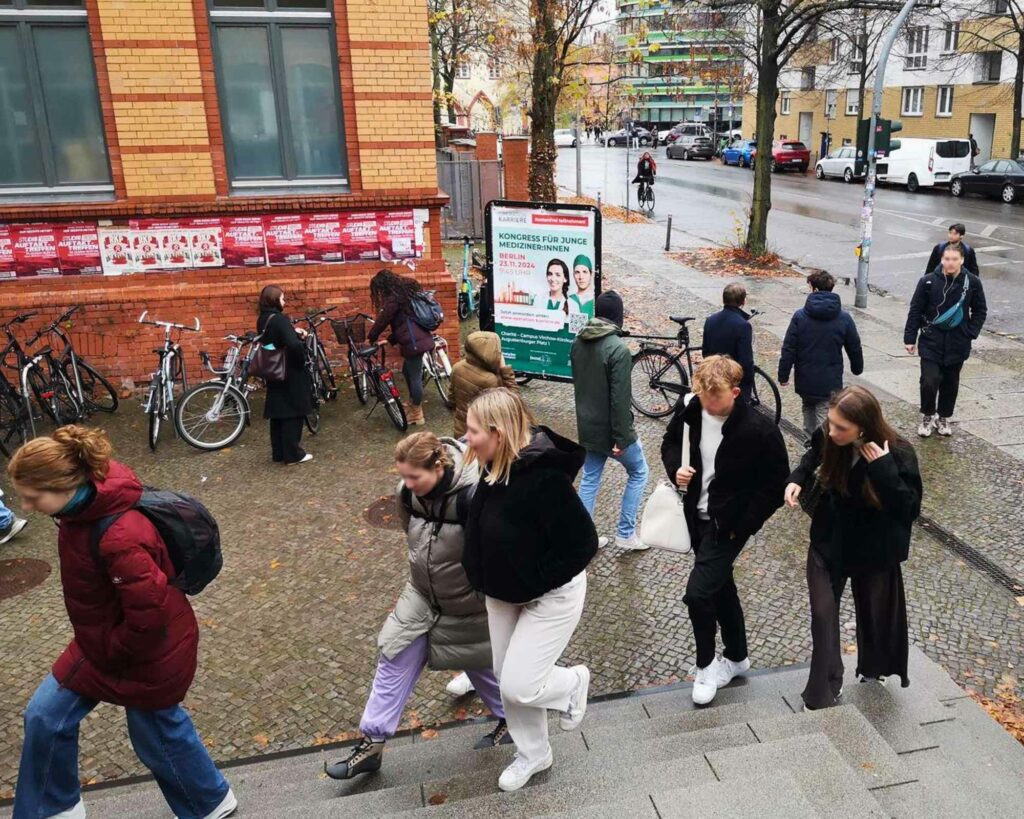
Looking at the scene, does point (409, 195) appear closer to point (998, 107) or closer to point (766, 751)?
point (766, 751)

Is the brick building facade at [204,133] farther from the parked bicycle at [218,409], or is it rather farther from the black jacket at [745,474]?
the black jacket at [745,474]

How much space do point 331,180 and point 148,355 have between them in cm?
291

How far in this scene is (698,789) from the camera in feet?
10.2

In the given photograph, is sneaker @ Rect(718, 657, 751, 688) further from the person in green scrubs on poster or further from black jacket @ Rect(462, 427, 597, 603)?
the person in green scrubs on poster

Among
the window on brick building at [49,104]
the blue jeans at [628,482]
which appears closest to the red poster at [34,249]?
the window on brick building at [49,104]

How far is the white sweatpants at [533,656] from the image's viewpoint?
3.50 metres

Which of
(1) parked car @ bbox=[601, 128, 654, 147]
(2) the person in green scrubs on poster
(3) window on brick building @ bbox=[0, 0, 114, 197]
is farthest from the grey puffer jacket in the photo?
(1) parked car @ bbox=[601, 128, 654, 147]

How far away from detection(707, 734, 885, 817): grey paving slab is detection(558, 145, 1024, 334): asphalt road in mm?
11759

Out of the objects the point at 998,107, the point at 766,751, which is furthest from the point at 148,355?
the point at 998,107

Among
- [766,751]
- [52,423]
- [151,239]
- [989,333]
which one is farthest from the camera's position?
[989,333]

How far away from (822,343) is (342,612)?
14.6 ft

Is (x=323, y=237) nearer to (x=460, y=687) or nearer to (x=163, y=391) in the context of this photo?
(x=163, y=391)

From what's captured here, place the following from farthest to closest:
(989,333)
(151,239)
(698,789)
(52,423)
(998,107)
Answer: (998,107)
(989,333)
(151,239)
(52,423)
(698,789)

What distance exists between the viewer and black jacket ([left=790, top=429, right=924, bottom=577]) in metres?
3.78
